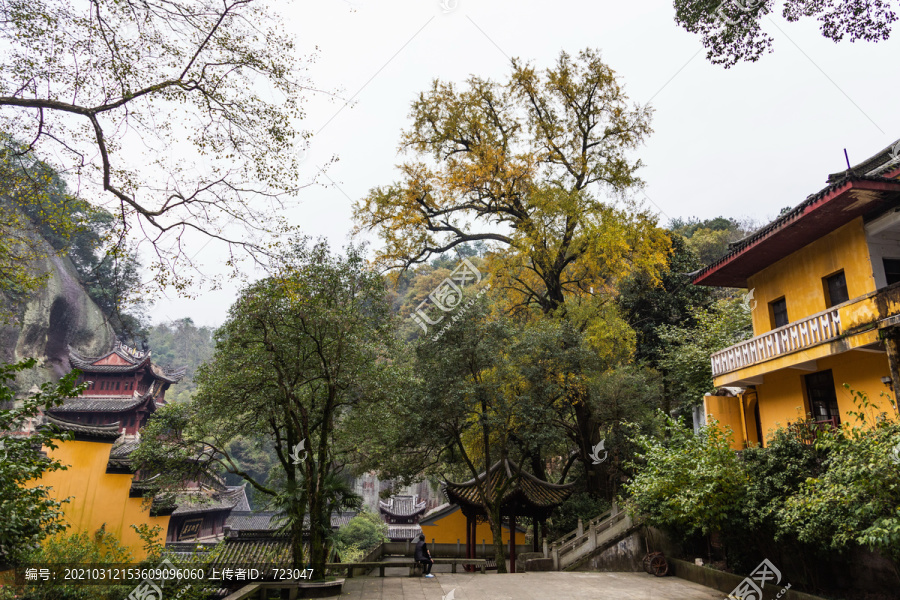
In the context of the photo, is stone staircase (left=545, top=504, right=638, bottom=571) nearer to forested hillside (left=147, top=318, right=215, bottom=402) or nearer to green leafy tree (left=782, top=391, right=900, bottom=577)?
green leafy tree (left=782, top=391, right=900, bottom=577)

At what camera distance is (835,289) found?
1069 centimetres

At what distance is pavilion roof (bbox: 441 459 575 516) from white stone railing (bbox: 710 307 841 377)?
6.27 meters

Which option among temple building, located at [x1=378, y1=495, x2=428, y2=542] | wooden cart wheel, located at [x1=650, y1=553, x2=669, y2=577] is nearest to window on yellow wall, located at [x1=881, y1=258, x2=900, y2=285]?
wooden cart wheel, located at [x1=650, y1=553, x2=669, y2=577]

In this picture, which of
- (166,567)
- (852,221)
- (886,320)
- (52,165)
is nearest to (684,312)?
(852,221)

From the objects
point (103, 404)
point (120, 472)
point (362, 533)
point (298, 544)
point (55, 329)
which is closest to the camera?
point (298, 544)

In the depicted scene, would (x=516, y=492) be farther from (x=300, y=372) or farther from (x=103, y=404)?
(x=103, y=404)

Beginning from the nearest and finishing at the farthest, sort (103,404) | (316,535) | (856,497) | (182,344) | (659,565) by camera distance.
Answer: (856,497) → (316,535) → (659,565) → (103,404) → (182,344)

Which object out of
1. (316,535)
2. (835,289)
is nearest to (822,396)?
(835,289)

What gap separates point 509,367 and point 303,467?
20.1 ft

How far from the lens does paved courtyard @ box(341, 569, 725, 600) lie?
9.64 m

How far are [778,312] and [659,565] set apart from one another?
7.00 m

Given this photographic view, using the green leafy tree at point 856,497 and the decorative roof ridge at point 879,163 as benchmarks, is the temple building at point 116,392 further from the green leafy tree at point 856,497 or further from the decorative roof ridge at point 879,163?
the decorative roof ridge at point 879,163

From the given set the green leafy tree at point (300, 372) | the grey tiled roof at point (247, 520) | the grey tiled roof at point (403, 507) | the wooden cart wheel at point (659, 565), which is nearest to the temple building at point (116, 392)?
the grey tiled roof at point (247, 520)

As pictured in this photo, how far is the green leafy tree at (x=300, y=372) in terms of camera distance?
9.82 meters
